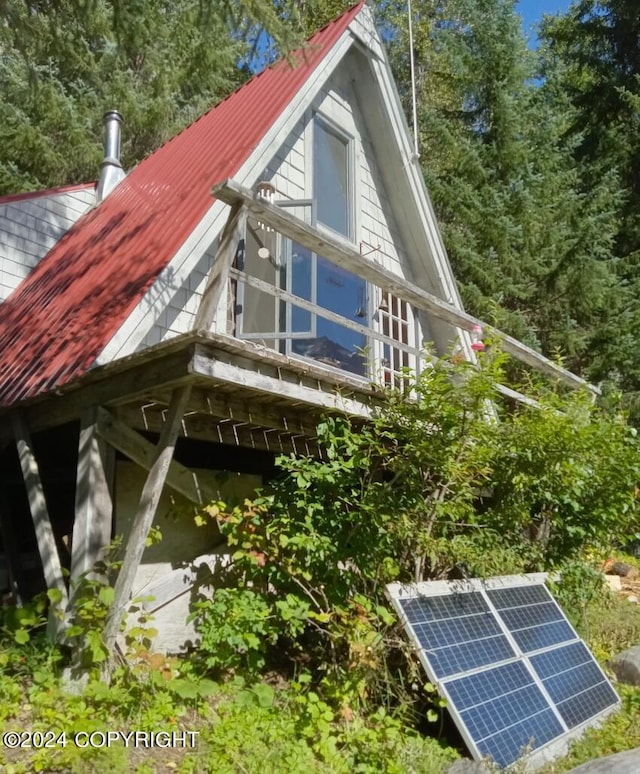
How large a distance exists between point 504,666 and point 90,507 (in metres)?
3.07

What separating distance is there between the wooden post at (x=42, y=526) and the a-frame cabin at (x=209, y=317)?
17mm

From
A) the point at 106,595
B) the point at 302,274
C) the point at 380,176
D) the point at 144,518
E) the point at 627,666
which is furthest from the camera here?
the point at 380,176

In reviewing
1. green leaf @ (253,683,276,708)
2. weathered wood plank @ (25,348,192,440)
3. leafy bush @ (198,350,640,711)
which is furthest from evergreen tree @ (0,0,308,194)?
green leaf @ (253,683,276,708)

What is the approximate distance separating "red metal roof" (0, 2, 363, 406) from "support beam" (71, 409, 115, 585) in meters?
0.52

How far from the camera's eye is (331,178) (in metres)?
9.00

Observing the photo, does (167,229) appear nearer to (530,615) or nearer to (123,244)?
(123,244)

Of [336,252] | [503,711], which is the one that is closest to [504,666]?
[503,711]

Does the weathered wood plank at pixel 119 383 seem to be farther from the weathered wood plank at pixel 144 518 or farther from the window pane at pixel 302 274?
the window pane at pixel 302 274

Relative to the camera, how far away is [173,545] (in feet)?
18.9

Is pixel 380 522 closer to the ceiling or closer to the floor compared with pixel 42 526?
closer to the floor

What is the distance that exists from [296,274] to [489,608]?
4.39 m

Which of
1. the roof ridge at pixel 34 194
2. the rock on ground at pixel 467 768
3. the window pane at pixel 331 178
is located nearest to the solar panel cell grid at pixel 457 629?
the rock on ground at pixel 467 768

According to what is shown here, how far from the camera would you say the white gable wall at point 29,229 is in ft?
29.0

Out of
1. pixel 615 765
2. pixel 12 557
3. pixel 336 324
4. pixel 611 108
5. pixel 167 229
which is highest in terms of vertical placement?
pixel 611 108
